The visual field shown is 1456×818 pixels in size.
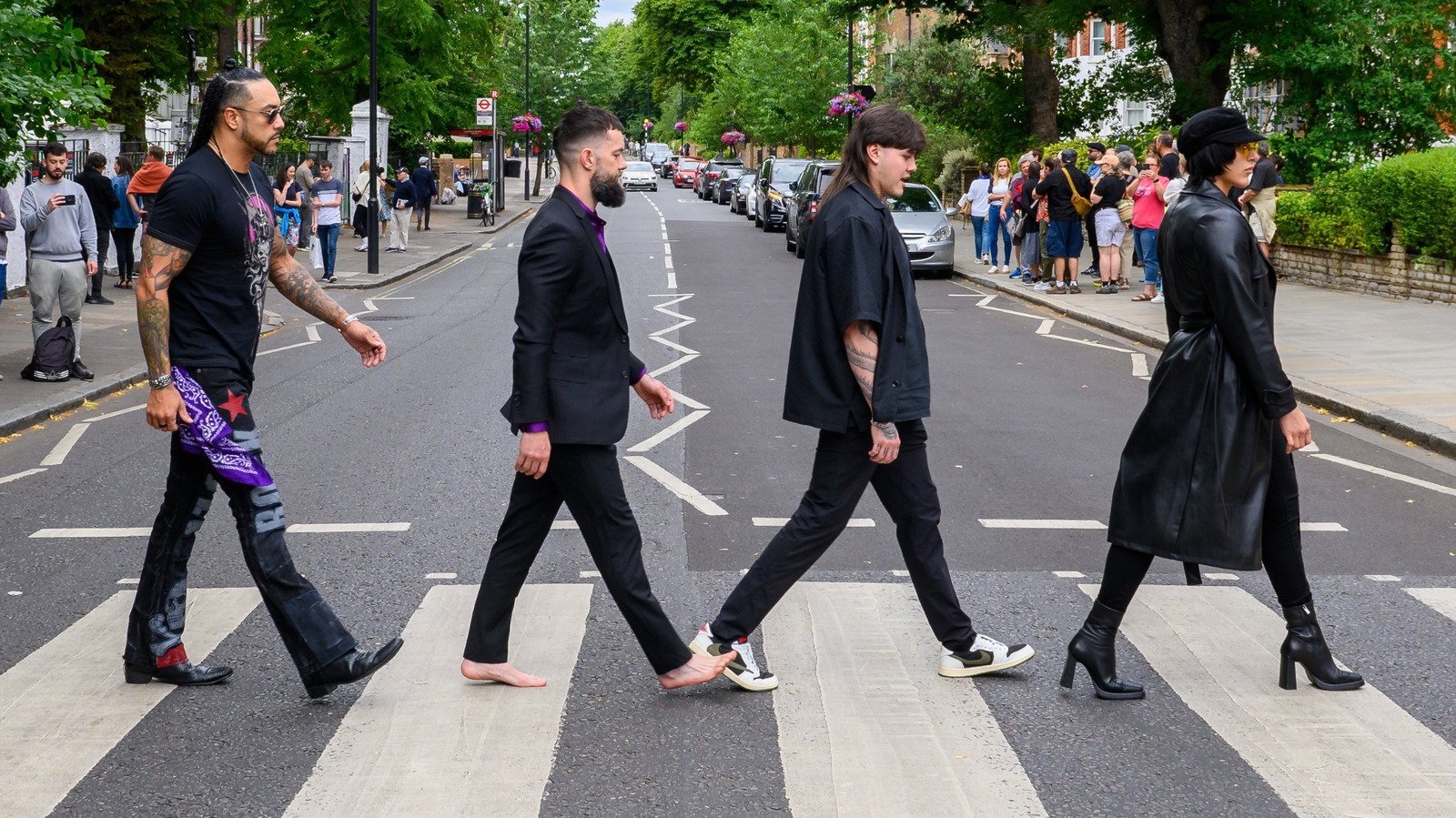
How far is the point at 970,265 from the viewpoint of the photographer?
26047 millimetres

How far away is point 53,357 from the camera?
12.5 m

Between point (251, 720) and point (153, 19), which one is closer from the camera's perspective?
point (251, 720)

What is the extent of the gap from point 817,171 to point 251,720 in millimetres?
25312

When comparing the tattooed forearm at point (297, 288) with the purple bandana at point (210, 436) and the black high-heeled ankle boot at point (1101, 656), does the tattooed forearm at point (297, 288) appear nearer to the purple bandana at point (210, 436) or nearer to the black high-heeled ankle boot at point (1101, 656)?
the purple bandana at point (210, 436)

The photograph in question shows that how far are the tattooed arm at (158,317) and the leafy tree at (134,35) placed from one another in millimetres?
26870

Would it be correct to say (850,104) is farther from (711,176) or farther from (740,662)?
(740,662)

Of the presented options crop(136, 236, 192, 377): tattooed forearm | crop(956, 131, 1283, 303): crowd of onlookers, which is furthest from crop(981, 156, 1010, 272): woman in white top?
crop(136, 236, 192, 377): tattooed forearm

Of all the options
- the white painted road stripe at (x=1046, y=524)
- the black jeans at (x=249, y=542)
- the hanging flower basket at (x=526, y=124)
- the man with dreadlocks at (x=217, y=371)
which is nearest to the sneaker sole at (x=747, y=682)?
the man with dreadlocks at (x=217, y=371)

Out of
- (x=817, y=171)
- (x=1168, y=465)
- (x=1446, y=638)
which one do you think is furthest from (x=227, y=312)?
(x=817, y=171)

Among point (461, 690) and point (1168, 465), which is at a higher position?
point (1168, 465)

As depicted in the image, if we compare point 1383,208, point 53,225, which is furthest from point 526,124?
point 53,225

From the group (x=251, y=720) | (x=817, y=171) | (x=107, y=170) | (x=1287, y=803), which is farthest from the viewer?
(x=817, y=171)

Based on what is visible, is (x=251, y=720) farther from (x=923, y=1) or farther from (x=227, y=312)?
(x=923, y=1)

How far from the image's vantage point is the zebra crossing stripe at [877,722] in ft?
13.7
